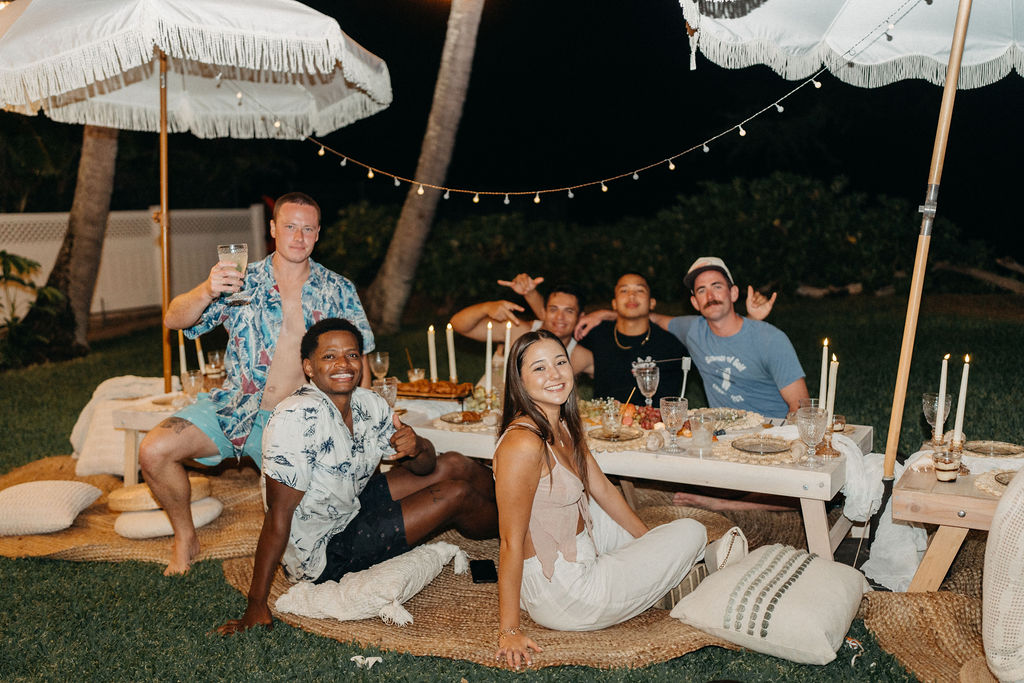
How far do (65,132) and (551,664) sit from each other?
12.8m

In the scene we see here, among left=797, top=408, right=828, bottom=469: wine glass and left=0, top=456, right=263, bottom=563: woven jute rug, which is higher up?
left=797, top=408, right=828, bottom=469: wine glass

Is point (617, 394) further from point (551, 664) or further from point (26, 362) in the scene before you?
point (26, 362)

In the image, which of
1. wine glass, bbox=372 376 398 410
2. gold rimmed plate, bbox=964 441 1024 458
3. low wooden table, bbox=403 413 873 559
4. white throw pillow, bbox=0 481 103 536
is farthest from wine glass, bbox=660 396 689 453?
white throw pillow, bbox=0 481 103 536

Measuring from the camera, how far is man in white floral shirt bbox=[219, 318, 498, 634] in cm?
393

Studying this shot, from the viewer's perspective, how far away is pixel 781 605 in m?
3.55

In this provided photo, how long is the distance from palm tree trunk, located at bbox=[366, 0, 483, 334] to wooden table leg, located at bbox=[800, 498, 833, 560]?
7301 millimetres

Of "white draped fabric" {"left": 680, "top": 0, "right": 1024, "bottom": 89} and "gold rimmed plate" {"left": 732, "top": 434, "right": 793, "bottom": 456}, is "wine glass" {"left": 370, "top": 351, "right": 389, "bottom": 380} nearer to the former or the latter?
"gold rimmed plate" {"left": 732, "top": 434, "right": 793, "bottom": 456}

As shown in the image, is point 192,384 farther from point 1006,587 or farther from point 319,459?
point 1006,587

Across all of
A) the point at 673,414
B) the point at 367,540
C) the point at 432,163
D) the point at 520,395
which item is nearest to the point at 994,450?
the point at 673,414

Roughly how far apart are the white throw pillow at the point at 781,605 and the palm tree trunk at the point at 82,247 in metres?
9.92

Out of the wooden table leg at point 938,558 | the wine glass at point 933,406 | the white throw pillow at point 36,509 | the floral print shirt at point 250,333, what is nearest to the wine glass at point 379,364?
the floral print shirt at point 250,333

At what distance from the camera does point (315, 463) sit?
400 cm

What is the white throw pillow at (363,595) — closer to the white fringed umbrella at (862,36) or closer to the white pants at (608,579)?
the white pants at (608,579)

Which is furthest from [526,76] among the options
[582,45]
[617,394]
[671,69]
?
[617,394]
